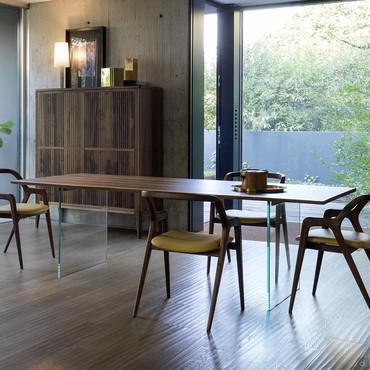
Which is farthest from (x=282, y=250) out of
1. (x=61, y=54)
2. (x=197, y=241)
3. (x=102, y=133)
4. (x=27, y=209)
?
(x=61, y=54)

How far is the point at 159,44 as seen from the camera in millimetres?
6102

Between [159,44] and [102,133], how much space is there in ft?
3.52

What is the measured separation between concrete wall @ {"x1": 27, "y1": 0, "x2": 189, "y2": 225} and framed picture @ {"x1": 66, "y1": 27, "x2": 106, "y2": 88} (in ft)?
0.27

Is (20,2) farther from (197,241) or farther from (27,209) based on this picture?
(197,241)

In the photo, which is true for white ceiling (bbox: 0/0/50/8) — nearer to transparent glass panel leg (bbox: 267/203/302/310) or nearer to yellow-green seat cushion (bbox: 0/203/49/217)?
yellow-green seat cushion (bbox: 0/203/49/217)

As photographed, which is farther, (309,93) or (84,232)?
(309,93)

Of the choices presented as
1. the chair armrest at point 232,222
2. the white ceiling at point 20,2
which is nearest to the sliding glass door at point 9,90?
the white ceiling at point 20,2

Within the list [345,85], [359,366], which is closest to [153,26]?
[345,85]

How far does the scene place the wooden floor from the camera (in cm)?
281

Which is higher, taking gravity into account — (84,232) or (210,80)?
(210,80)

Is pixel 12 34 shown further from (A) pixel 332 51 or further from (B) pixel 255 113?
(A) pixel 332 51

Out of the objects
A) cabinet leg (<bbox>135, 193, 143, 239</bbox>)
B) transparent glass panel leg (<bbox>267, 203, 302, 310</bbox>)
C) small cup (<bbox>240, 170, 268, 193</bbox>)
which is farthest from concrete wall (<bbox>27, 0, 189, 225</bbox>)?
small cup (<bbox>240, 170, 268, 193</bbox>)

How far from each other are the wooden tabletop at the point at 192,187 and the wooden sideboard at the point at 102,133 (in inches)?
54.4

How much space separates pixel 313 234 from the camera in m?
3.58
